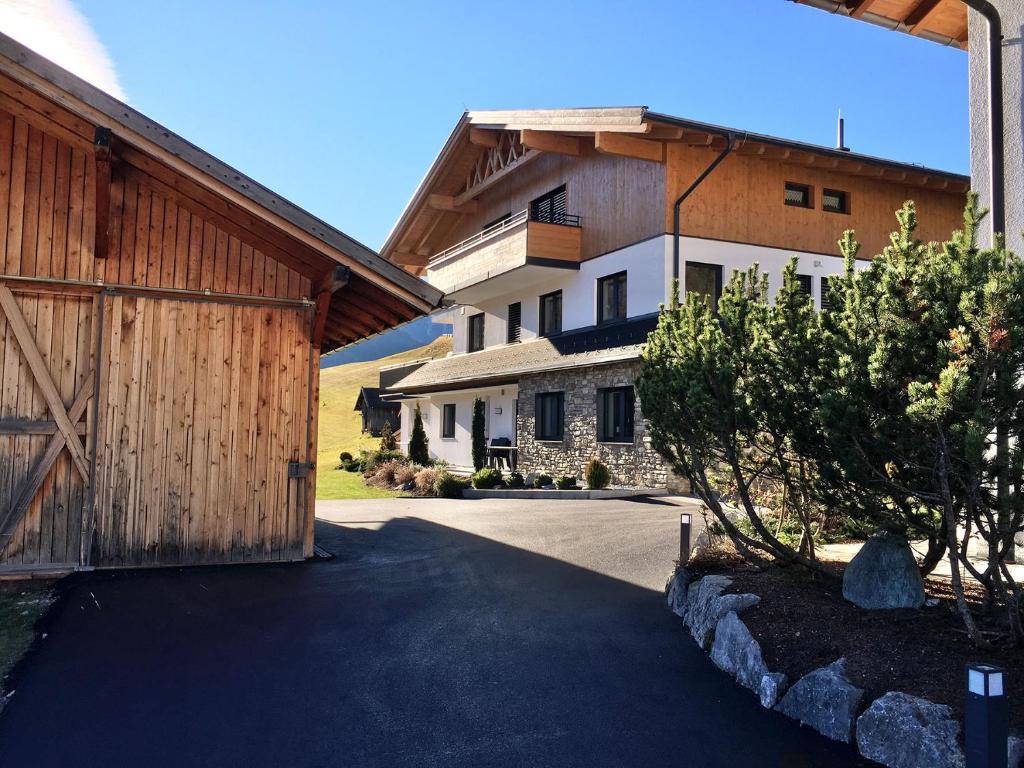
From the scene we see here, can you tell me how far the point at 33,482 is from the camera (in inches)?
340

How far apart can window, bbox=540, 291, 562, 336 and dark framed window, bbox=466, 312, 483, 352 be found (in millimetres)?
5150

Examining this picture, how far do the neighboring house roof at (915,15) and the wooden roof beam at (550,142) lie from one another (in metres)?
13.9

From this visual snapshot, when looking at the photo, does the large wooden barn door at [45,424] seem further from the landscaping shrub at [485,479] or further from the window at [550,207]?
the window at [550,207]

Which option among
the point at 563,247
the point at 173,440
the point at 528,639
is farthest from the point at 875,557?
the point at 563,247

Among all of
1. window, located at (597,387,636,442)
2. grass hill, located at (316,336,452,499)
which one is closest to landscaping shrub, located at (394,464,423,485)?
grass hill, located at (316,336,452,499)

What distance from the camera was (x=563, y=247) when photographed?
22953 mm

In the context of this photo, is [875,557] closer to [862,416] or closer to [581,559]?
[862,416]

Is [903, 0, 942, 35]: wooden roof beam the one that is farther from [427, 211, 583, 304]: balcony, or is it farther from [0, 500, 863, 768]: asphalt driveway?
[427, 211, 583, 304]: balcony

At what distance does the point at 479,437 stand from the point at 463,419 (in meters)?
2.76

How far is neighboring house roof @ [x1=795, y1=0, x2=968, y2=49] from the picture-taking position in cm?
871

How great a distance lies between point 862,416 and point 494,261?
19655 mm

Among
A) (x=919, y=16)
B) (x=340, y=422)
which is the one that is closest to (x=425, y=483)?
(x=919, y=16)

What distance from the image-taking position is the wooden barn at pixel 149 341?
8633 millimetres

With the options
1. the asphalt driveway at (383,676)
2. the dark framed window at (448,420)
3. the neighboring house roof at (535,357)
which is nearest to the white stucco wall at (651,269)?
the neighboring house roof at (535,357)
